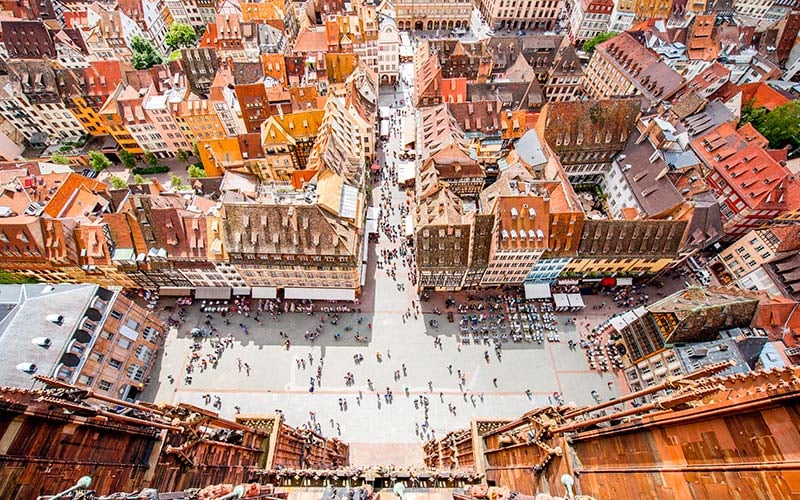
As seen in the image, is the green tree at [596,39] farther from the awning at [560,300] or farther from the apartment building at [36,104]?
the apartment building at [36,104]

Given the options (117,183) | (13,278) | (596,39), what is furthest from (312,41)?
(596,39)

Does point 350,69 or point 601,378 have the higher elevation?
point 350,69

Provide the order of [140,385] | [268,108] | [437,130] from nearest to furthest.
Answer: [140,385] → [437,130] → [268,108]

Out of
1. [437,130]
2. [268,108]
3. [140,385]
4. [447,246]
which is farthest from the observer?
[268,108]

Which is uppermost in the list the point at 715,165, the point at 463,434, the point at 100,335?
the point at 715,165

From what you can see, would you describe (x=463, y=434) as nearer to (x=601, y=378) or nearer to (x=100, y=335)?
(x=601, y=378)

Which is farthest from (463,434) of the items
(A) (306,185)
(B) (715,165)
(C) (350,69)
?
(C) (350,69)

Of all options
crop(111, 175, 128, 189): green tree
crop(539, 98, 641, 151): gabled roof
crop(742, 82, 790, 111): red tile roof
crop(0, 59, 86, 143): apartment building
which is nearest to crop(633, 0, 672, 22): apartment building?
crop(742, 82, 790, 111): red tile roof
